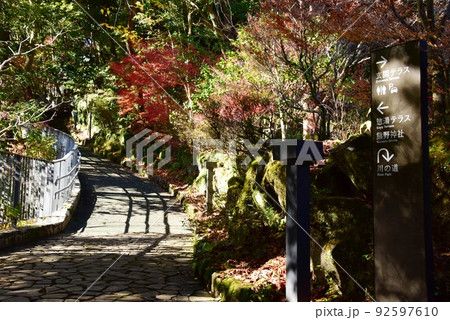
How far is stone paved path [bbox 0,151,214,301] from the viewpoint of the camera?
450 cm

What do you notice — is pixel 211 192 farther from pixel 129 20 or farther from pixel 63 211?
pixel 129 20

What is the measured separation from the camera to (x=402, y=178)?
3.16m

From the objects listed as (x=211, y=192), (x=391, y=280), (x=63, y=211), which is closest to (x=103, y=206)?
(x=63, y=211)

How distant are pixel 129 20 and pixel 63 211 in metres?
11.6

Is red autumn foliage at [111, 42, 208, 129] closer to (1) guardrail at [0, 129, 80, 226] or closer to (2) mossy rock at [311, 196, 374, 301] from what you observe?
(1) guardrail at [0, 129, 80, 226]

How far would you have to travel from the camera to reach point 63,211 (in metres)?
9.84

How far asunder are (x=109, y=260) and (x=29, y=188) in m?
3.29

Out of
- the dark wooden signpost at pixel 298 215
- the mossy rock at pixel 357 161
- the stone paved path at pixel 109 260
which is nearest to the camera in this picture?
the dark wooden signpost at pixel 298 215

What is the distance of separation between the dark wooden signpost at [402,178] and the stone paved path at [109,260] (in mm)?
2267

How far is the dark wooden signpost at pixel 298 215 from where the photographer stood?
3.54 metres
